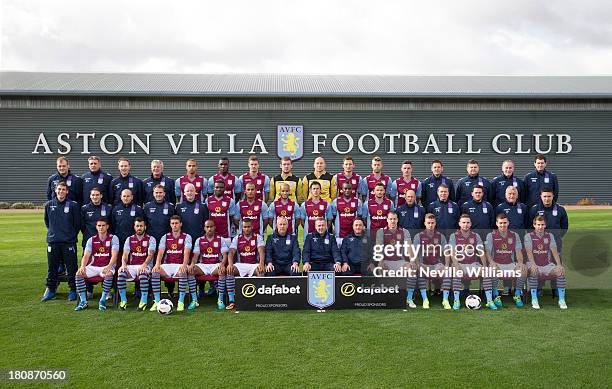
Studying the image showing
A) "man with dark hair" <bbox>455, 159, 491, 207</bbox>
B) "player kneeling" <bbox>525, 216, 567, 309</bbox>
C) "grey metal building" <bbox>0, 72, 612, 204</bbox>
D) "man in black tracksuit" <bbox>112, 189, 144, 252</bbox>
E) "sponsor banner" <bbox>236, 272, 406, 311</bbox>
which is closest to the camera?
"sponsor banner" <bbox>236, 272, 406, 311</bbox>

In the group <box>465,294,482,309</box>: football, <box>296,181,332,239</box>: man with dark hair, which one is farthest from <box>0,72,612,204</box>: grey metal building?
<box>465,294,482,309</box>: football

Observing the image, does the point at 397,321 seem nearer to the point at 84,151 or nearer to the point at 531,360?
the point at 531,360

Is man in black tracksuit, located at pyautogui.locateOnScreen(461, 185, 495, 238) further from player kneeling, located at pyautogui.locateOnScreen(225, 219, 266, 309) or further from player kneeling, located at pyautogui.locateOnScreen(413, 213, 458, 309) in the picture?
player kneeling, located at pyautogui.locateOnScreen(225, 219, 266, 309)

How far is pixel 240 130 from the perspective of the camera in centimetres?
2108

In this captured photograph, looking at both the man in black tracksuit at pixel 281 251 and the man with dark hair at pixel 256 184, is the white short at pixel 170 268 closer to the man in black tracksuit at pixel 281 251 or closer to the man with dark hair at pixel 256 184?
the man in black tracksuit at pixel 281 251

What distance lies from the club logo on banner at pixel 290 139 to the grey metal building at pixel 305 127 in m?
0.17

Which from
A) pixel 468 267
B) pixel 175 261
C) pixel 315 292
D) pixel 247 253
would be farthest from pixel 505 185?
pixel 175 261

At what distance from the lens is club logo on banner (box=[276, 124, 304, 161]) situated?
69.7 ft

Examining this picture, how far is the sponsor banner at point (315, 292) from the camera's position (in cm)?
652

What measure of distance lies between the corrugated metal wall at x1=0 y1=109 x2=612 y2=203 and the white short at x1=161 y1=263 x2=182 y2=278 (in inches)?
557

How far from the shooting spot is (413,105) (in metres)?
21.3

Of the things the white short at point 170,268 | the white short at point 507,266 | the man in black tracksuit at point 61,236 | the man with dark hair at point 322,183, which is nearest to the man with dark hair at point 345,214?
the man with dark hair at point 322,183

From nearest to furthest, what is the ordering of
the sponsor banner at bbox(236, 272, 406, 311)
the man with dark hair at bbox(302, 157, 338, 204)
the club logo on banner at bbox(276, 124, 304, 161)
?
the sponsor banner at bbox(236, 272, 406, 311) < the man with dark hair at bbox(302, 157, 338, 204) < the club logo on banner at bbox(276, 124, 304, 161)

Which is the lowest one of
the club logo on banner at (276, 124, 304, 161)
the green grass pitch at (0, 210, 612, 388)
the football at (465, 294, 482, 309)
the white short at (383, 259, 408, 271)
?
the green grass pitch at (0, 210, 612, 388)
